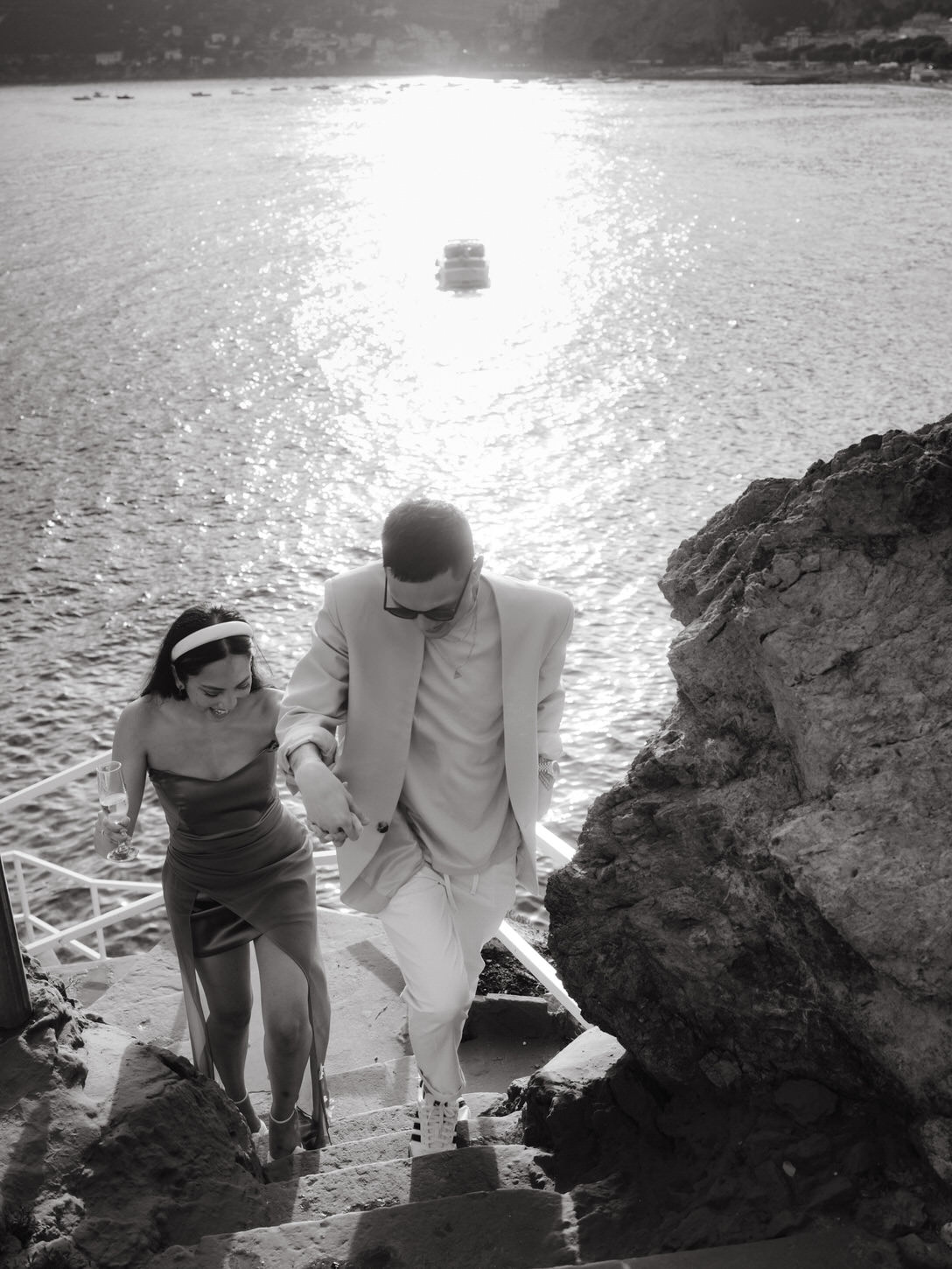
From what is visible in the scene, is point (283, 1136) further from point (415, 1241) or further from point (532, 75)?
point (532, 75)

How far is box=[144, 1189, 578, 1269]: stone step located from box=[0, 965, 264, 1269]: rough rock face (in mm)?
207

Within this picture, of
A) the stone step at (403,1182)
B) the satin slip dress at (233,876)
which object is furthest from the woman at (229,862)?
the stone step at (403,1182)

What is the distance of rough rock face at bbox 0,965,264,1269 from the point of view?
2.80 metres

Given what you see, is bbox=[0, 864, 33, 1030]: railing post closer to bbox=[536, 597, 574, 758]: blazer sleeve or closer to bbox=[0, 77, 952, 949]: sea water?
bbox=[536, 597, 574, 758]: blazer sleeve

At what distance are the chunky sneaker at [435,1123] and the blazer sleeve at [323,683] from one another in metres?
1.06

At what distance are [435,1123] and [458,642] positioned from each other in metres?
1.34

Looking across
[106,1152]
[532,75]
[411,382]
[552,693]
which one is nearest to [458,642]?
[552,693]

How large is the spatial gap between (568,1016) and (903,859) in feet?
7.74

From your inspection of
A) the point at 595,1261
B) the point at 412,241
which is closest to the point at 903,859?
the point at 595,1261

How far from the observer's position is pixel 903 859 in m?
2.61

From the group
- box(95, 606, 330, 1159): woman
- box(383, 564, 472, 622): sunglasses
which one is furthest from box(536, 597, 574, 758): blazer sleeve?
box(95, 606, 330, 1159): woman

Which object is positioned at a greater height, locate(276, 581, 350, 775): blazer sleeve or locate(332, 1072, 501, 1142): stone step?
locate(276, 581, 350, 775): blazer sleeve

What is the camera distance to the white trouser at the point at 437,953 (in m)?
3.41

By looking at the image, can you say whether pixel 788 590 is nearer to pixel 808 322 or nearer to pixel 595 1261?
pixel 595 1261
